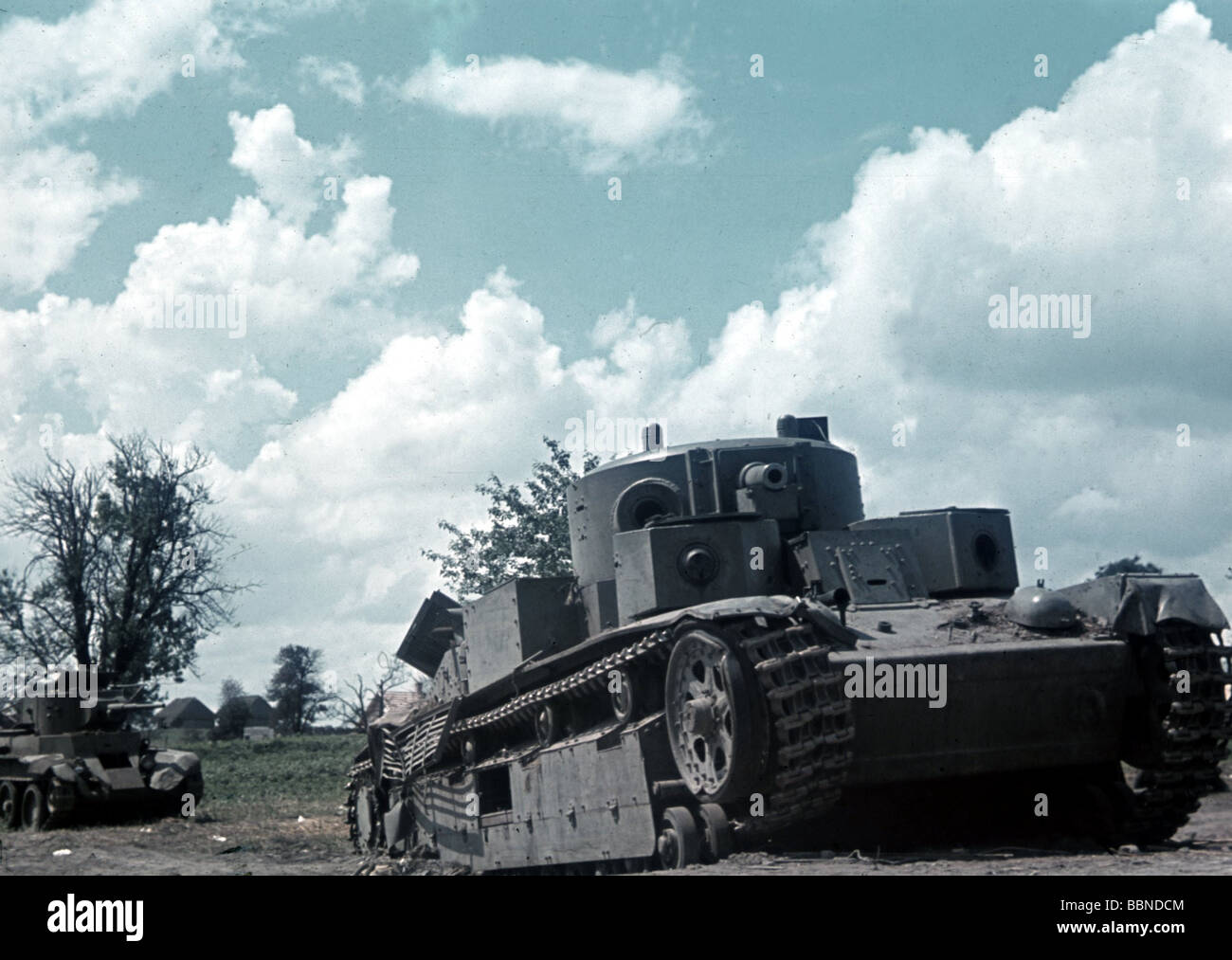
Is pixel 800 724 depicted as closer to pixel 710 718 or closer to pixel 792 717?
pixel 792 717

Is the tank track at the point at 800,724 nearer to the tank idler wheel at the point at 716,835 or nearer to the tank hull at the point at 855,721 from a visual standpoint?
the tank hull at the point at 855,721

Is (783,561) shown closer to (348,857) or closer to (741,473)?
(741,473)

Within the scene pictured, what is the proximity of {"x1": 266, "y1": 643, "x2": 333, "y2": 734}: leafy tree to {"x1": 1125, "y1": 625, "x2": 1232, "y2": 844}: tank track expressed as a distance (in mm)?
77592

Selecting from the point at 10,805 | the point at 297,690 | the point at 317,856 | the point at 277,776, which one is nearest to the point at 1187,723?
the point at 317,856

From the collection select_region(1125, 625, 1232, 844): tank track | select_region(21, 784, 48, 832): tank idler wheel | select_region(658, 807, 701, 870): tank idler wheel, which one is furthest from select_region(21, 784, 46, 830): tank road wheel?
select_region(1125, 625, 1232, 844): tank track

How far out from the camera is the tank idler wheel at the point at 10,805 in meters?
24.0

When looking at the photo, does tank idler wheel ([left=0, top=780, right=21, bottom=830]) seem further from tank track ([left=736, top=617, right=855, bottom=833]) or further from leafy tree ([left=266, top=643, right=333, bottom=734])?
leafy tree ([left=266, top=643, right=333, bottom=734])

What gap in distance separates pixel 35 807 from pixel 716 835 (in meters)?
17.5

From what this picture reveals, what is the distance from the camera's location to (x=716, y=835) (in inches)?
388

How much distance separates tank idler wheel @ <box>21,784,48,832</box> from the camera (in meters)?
23.2

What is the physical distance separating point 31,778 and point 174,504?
1822 cm

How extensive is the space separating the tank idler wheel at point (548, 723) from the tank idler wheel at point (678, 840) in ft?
7.72

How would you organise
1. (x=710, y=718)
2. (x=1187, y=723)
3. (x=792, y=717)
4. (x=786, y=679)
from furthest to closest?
(x=1187, y=723) → (x=710, y=718) → (x=786, y=679) → (x=792, y=717)
